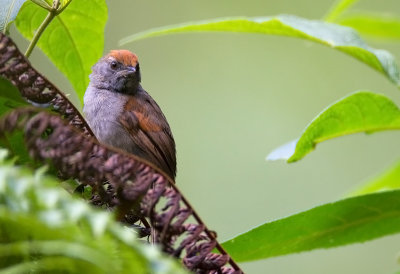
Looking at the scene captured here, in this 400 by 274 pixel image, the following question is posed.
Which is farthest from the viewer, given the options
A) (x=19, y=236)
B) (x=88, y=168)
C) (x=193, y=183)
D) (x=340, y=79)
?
(x=340, y=79)

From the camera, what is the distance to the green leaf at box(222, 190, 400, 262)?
2057 millimetres

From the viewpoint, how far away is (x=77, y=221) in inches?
40.4

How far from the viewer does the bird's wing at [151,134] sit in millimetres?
3493

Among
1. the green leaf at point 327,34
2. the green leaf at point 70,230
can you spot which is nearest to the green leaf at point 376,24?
the green leaf at point 327,34

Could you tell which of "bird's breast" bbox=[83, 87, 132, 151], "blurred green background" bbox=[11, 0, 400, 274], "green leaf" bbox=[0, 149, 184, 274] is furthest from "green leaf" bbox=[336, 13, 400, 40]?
"blurred green background" bbox=[11, 0, 400, 274]

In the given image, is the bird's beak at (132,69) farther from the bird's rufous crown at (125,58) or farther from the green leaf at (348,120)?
the green leaf at (348,120)

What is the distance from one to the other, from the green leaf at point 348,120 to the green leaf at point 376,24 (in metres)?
1.05

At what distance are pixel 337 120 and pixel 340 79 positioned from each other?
6.36 meters

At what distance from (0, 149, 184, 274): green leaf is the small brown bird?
229 centimetres

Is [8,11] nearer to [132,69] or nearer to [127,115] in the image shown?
[127,115]

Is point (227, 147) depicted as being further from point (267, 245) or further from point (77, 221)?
point (77, 221)

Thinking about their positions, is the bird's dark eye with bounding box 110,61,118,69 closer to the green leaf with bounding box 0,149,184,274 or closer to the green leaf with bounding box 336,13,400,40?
the green leaf with bounding box 336,13,400,40

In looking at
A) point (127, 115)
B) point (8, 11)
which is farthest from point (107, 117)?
point (8, 11)

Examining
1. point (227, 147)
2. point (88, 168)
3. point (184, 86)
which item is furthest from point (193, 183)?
point (88, 168)
